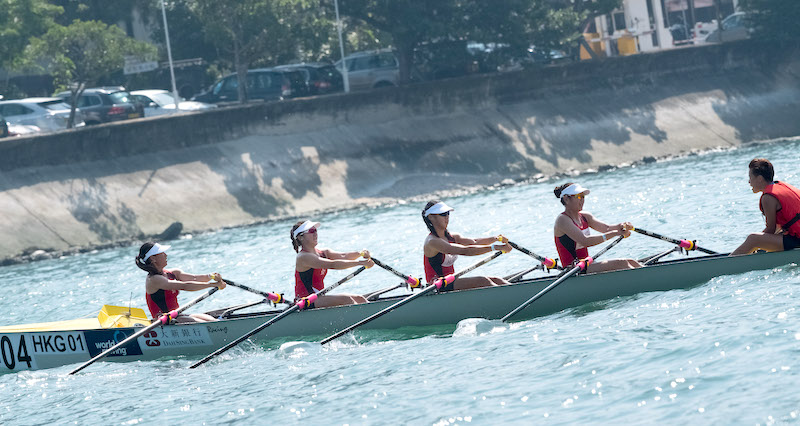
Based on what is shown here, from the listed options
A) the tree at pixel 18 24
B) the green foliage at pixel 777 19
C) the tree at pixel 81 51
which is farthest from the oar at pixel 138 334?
the green foliage at pixel 777 19

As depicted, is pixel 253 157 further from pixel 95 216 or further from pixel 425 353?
pixel 425 353

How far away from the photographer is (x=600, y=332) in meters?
12.5

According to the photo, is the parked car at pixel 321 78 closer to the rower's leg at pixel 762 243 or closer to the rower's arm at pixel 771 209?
the rower's leg at pixel 762 243

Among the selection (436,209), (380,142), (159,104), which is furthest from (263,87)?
(436,209)

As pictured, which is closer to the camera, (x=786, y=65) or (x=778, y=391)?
(x=778, y=391)

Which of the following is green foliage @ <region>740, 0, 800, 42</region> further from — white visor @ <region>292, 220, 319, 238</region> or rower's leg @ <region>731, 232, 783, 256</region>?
white visor @ <region>292, 220, 319, 238</region>

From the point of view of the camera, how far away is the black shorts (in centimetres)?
1344

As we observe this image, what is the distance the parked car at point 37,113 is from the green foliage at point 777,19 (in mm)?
26645

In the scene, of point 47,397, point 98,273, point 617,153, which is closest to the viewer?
point 47,397

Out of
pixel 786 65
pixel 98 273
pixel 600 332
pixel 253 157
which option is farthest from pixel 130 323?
pixel 786 65

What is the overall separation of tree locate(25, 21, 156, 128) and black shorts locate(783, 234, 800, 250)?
980 inches

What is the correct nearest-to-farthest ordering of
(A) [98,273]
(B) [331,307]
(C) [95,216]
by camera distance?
(B) [331,307] < (A) [98,273] < (C) [95,216]

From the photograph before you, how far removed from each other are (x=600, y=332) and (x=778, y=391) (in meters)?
3.10

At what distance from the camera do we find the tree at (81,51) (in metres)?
33.0
